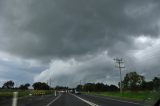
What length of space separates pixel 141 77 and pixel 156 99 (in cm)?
17066

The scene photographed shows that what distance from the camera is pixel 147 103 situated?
3.38 m

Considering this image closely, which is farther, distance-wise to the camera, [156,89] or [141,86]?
[141,86]

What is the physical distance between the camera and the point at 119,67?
98750 millimetres

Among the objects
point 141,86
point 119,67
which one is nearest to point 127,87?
point 141,86

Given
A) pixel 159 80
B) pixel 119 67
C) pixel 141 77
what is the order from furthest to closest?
pixel 141 77 < pixel 119 67 < pixel 159 80

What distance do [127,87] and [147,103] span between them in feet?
568

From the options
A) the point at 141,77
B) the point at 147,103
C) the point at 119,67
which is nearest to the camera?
the point at 147,103

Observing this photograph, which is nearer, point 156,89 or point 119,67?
point 156,89

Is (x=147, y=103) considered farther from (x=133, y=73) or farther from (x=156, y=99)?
(x=133, y=73)

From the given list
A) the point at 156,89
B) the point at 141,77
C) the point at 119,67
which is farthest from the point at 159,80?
the point at 141,77

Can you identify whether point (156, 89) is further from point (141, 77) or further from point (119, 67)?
point (141, 77)

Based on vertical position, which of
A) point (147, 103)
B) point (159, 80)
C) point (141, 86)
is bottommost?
point (147, 103)

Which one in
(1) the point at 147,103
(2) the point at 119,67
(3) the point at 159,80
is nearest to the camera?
(3) the point at 159,80

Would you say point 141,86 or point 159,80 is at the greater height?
point 141,86
